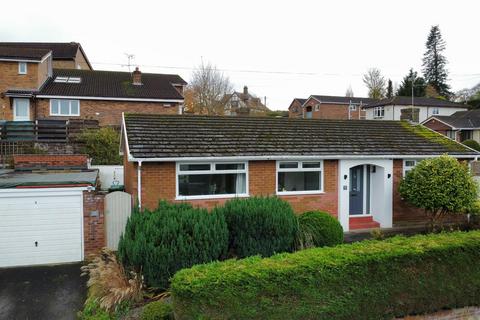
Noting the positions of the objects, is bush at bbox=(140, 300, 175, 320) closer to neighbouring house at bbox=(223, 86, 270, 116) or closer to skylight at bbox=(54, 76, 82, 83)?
neighbouring house at bbox=(223, 86, 270, 116)

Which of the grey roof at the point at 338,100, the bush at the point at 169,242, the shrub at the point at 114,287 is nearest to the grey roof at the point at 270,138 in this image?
the bush at the point at 169,242

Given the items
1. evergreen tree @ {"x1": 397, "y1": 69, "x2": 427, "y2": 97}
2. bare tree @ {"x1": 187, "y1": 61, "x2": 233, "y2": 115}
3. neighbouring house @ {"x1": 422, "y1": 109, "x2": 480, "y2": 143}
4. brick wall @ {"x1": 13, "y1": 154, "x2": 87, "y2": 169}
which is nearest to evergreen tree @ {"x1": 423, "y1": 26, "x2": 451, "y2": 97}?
evergreen tree @ {"x1": 397, "y1": 69, "x2": 427, "y2": 97}

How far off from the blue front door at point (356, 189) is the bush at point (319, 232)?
401 cm

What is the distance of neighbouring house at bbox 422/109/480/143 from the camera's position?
3888 cm

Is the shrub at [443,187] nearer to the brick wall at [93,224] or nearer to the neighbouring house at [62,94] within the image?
the brick wall at [93,224]

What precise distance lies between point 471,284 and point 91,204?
8.63m

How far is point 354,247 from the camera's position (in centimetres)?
635

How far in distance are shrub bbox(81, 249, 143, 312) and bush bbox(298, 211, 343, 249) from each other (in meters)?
3.88

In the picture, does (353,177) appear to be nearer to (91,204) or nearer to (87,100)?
(91,204)

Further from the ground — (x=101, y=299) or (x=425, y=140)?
(x=425, y=140)

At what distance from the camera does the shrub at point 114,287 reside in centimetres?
647

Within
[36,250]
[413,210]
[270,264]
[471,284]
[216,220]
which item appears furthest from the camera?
[413,210]

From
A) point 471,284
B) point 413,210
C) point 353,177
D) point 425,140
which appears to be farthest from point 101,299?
point 425,140

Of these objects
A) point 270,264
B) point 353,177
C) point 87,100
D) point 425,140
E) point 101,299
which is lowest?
point 101,299
